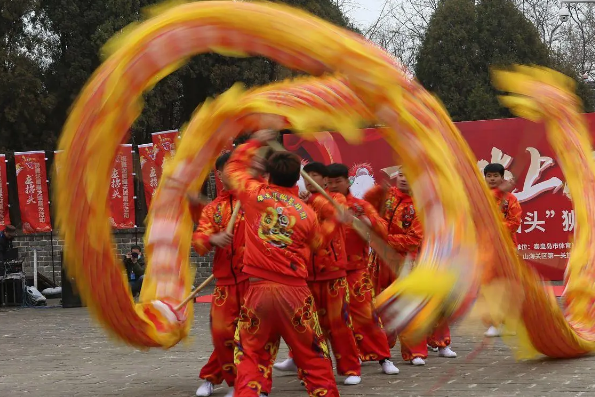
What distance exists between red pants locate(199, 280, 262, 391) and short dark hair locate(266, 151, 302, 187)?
94 cm

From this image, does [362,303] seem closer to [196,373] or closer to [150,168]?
[196,373]

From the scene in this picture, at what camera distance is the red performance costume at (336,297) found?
21.7ft

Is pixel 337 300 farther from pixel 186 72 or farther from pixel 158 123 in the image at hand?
pixel 158 123

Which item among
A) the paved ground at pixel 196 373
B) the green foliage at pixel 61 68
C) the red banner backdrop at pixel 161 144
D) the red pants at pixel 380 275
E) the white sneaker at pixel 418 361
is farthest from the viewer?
the green foliage at pixel 61 68

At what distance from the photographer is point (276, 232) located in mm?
5352

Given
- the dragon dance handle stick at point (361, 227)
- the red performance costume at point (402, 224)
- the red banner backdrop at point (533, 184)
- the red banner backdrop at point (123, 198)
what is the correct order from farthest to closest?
the red banner backdrop at point (123, 198), the red banner backdrop at point (533, 184), the red performance costume at point (402, 224), the dragon dance handle stick at point (361, 227)

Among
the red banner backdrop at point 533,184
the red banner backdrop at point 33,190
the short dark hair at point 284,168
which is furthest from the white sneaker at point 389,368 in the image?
the red banner backdrop at point 33,190

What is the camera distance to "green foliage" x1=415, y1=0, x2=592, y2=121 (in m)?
23.3

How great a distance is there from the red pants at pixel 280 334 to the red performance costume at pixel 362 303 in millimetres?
1640

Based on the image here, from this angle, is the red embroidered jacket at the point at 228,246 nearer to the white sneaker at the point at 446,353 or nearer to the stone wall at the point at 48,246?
the white sneaker at the point at 446,353

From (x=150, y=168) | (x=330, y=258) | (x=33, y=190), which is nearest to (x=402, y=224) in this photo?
(x=330, y=258)

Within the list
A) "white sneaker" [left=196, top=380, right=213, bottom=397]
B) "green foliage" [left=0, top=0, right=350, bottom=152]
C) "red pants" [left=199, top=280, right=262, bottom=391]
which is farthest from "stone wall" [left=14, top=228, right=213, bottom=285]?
"red pants" [left=199, top=280, right=262, bottom=391]

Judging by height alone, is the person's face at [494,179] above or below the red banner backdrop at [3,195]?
below

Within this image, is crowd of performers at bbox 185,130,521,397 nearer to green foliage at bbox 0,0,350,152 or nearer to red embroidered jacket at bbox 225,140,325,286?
red embroidered jacket at bbox 225,140,325,286
